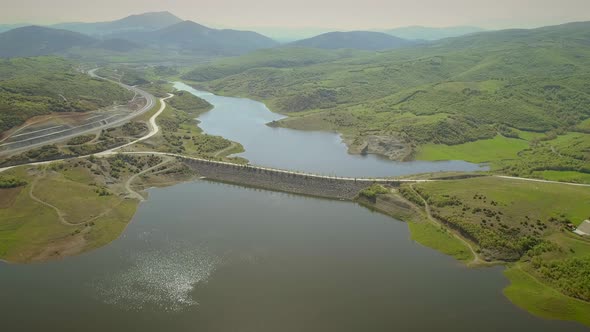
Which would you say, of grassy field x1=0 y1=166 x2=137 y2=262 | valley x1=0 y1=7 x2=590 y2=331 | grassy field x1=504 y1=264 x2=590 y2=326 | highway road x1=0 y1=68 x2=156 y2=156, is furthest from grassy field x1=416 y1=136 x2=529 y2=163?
highway road x1=0 y1=68 x2=156 y2=156

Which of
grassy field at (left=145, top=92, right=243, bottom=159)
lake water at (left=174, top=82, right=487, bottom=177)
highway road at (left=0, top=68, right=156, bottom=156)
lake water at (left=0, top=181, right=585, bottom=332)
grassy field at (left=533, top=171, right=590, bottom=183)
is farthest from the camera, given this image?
grassy field at (left=145, top=92, right=243, bottom=159)

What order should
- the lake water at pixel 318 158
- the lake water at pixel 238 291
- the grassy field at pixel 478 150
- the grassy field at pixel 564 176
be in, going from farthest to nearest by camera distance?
the grassy field at pixel 478 150, the lake water at pixel 318 158, the grassy field at pixel 564 176, the lake water at pixel 238 291

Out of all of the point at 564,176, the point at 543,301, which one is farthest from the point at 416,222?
the point at 564,176

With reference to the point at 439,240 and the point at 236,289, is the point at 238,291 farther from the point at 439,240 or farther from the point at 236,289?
the point at 439,240

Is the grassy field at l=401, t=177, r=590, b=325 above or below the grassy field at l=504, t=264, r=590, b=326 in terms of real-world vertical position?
above

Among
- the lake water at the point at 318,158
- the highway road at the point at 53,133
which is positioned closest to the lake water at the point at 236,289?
the lake water at the point at 318,158

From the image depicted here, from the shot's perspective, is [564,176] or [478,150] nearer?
[564,176]

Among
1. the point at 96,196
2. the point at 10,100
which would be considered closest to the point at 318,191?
the point at 96,196

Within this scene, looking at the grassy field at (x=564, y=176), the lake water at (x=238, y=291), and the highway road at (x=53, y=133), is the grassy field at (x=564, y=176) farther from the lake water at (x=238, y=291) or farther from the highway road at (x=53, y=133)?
the highway road at (x=53, y=133)

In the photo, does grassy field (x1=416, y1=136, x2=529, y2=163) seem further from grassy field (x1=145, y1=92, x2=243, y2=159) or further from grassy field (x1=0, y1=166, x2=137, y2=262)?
grassy field (x1=0, y1=166, x2=137, y2=262)

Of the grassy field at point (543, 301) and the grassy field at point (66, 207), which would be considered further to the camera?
the grassy field at point (66, 207)
